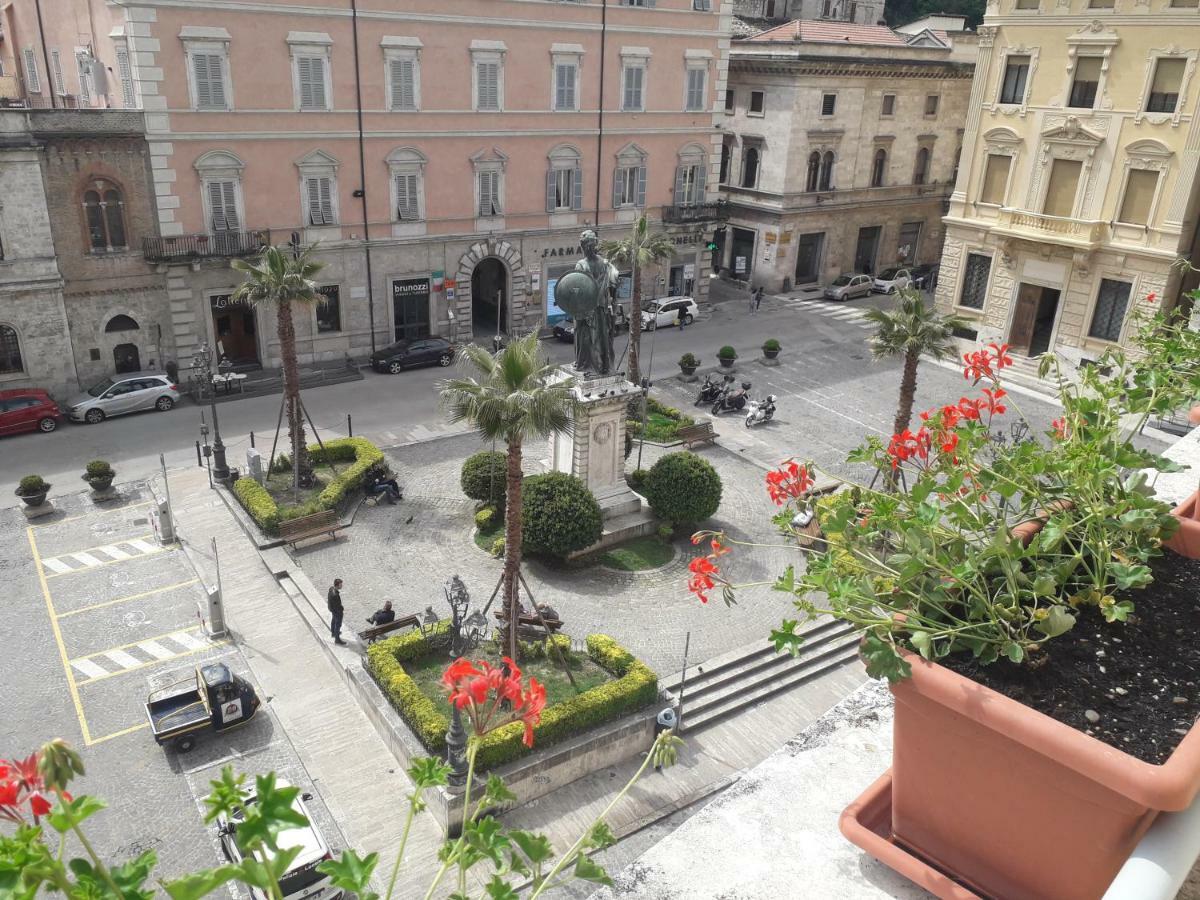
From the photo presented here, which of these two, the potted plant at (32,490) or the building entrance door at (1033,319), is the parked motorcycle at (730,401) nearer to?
the building entrance door at (1033,319)

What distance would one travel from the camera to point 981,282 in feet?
142

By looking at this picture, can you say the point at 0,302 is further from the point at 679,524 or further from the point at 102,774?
the point at 679,524

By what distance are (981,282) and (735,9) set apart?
33.9 metres

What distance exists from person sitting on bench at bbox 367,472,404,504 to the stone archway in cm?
1535

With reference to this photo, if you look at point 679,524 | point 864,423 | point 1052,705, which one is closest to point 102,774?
point 679,524

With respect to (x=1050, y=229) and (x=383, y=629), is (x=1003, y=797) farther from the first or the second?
(x=1050, y=229)

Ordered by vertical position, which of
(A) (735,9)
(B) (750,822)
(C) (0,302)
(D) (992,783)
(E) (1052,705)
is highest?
(A) (735,9)

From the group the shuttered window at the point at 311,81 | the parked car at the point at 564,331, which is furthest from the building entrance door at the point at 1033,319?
the shuttered window at the point at 311,81

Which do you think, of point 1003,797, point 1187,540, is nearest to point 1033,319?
point 1187,540

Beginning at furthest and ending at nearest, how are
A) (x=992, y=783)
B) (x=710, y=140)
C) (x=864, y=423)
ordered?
(x=710, y=140) < (x=864, y=423) < (x=992, y=783)

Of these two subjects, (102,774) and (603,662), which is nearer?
(102,774)

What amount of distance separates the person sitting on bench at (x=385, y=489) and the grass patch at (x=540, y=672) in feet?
27.5

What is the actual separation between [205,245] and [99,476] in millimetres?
11345

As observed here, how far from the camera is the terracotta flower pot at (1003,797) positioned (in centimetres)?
347
